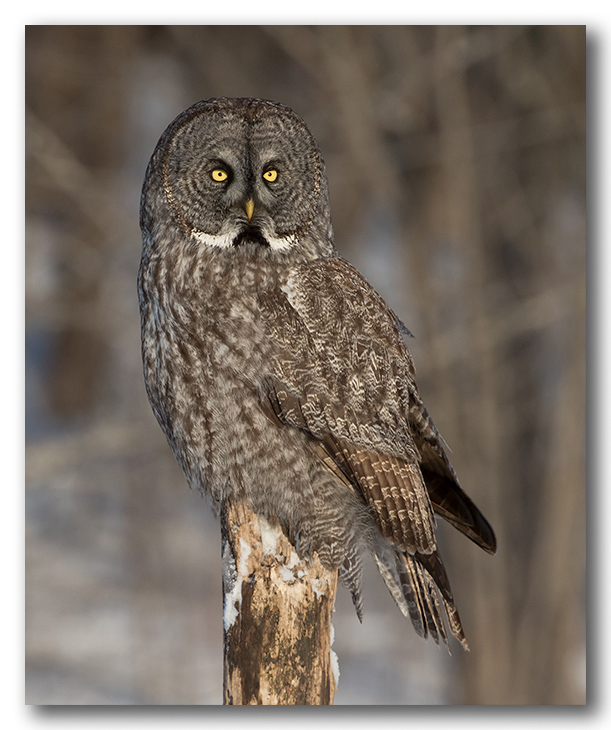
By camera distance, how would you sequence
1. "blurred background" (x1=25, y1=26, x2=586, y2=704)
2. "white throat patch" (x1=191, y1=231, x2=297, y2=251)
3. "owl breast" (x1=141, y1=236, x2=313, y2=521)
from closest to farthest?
1. "owl breast" (x1=141, y1=236, x2=313, y2=521)
2. "white throat patch" (x1=191, y1=231, x2=297, y2=251)
3. "blurred background" (x1=25, y1=26, x2=586, y2=704)

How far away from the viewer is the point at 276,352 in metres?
2.54

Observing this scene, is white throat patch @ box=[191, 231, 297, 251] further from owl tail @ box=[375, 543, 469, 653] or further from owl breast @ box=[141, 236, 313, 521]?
owl tail @ box=[375, 543, 469, 653]

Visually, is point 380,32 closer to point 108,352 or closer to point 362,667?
point 108,352

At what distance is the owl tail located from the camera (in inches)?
107

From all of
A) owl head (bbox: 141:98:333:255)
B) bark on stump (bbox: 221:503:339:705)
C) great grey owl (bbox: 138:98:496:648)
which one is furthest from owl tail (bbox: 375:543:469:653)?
owl head (bbox: 141:98:333:255)

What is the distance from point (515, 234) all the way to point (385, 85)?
89cm

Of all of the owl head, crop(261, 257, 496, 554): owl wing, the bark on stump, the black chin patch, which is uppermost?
the owl head

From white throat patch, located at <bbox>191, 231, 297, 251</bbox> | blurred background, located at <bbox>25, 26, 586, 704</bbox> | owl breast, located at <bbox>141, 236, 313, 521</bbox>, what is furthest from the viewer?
blurred background, located at <bbox>25, 26, 586, 704</bbox>

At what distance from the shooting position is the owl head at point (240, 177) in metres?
2.63

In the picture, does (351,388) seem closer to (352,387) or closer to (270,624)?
(352,387)

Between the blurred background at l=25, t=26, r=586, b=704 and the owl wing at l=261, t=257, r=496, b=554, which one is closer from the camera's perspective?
the owl wing at l=261, t=257, r=496, b=554

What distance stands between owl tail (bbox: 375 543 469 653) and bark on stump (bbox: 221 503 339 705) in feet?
0.88

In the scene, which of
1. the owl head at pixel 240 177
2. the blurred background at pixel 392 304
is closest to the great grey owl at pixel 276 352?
the owl head at pixel 240 177

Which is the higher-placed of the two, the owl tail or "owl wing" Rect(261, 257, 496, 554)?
"owl wing" Rect(261, 257, 496, 554)
